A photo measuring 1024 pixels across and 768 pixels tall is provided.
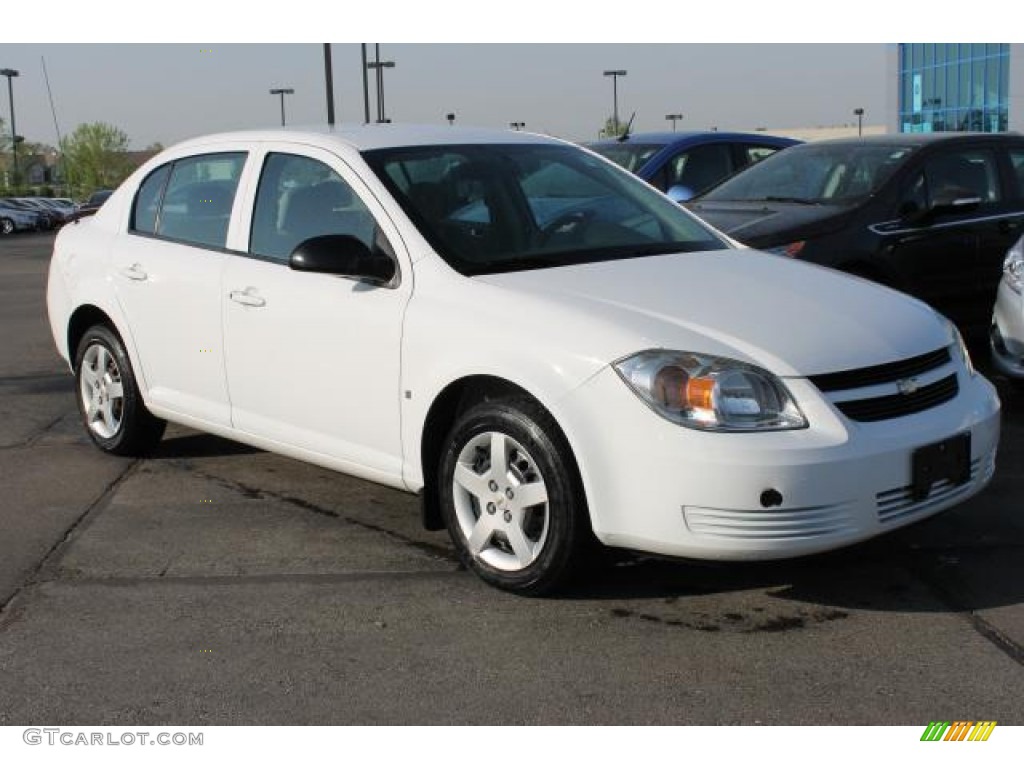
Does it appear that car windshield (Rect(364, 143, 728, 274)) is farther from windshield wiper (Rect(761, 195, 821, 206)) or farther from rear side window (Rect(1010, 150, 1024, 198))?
rear side window (Rect(1010, 150, 1024, 198))

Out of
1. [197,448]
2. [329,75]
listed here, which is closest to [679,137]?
[197,448]

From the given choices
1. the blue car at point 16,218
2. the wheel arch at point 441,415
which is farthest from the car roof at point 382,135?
the blue car at point 16,218

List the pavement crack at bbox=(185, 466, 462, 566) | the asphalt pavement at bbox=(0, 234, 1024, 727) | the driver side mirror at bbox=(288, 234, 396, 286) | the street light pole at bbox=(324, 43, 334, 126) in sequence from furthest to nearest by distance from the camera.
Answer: the street light pole at bbox=(324, 43, 334, 126), the pavement crack at bbox=(185, 466, 462, 566), the driver side mirror at bbox=(288, 234, 396, 286), the asphalt pavement at bbox=(0, 234, 1024, 727)

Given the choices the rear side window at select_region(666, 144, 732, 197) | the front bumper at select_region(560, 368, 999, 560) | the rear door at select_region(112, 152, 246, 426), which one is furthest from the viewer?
the rear side window at select_region(666, 144, 732, 197)

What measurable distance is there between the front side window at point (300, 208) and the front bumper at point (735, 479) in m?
1.41

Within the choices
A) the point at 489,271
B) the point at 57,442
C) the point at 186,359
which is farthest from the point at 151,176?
the point at 489,271

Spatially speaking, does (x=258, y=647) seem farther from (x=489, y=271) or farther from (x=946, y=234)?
(x=946, y=234)

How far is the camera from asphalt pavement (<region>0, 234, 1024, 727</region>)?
347 cm

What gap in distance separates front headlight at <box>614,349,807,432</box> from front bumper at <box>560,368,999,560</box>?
36 mm

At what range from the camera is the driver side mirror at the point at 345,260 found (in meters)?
4.60

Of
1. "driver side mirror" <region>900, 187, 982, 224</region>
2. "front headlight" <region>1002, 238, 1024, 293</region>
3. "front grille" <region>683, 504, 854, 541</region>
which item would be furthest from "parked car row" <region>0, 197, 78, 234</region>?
"front grille" <region>683, 504, 854, 541</region>

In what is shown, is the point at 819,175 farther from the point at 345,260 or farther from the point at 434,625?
the point at 434,625

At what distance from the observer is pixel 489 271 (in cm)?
452

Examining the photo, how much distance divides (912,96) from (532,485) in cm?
4494
